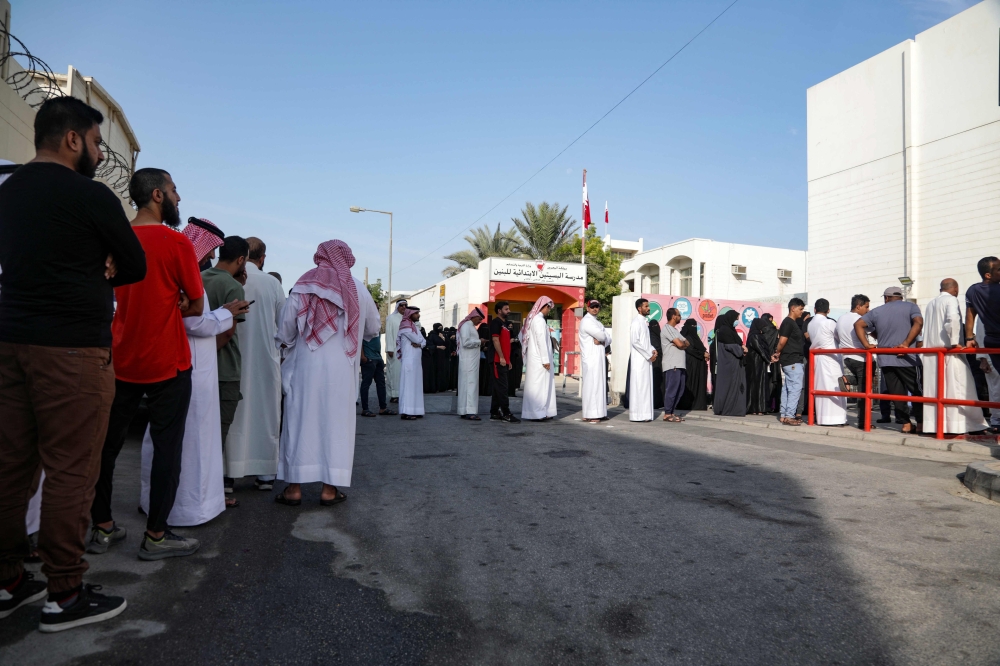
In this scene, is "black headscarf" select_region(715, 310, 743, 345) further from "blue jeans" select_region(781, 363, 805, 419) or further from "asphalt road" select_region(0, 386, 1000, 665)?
"asphalt road" select_region(0, 386, 1000, 665)

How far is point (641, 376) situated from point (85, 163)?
29.2ft

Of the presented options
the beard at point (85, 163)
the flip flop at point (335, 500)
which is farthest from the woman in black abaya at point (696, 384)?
the beard at point (85, 163)

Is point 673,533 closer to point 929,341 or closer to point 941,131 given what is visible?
point 929,341

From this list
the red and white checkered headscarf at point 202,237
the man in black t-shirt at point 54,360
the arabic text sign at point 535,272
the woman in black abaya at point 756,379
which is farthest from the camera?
the arabic text sign at point 535,272

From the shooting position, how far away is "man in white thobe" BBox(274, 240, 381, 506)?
4.68 metres

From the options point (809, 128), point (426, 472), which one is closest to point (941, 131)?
point (809, 128)

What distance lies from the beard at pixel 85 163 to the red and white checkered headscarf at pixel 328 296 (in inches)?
78.3

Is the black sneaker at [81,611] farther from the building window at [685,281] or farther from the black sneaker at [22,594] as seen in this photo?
the building window at [685,281]

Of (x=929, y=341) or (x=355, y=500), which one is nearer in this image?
(x=355, y=500)

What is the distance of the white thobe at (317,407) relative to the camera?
4.67m

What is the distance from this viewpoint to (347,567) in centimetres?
332

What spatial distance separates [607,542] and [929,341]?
6.77 metres

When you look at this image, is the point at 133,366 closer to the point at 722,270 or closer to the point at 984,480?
the point at 984,480

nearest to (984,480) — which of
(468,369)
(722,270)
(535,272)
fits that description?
(468,369)
